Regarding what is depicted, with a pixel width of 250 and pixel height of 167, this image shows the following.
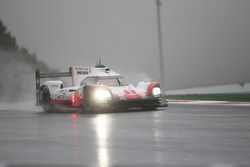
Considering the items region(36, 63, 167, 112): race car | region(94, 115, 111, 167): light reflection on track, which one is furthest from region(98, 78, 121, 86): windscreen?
region(94, 115, 111, 167): light reflection on track

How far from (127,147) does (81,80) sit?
26.8ft

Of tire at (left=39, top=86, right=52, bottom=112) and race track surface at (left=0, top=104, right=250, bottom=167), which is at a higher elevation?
tire at (left=39, top=86, right=52, bottom=112)

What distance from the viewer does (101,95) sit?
14516 mm

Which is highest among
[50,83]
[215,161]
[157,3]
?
[157,3]

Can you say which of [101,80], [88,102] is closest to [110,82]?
[101,80]

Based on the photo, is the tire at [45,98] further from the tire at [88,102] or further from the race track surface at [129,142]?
the race track surface at [129,142]

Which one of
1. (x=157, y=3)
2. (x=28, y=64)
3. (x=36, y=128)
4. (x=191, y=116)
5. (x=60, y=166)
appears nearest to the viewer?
(x=60, y=166)

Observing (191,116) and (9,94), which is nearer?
(191,116)

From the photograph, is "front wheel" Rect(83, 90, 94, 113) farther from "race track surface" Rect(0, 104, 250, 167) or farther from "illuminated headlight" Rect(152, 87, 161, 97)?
"race track surface" Rect(0, 104, 250, 167)

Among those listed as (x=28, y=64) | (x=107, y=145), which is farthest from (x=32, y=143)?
(x=28, y=64)

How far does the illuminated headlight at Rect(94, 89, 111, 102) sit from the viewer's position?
1452 centimetres

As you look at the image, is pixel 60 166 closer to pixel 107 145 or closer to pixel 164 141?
pixel 107 145

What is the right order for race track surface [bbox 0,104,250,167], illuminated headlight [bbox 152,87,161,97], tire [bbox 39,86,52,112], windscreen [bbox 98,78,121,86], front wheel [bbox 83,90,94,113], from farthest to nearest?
tire [bbox 39,86,52,112], windscreen [bbox 98,78,121,86], illuminated headlight [bbox 152,87,161,97], front wheel [bbox 83,90,94,113], race track surface [bbox 0,104,250,167]

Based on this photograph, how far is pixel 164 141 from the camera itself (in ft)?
26.8
